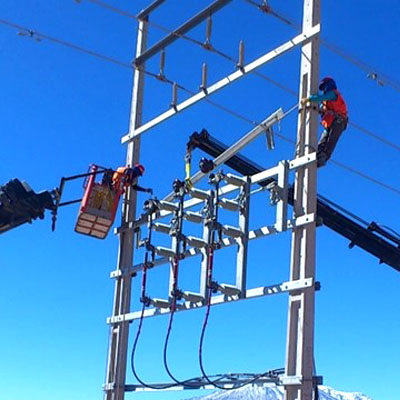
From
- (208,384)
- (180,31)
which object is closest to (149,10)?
(180,31)

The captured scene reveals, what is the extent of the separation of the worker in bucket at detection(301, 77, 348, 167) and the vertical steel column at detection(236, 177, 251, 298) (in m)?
0.97

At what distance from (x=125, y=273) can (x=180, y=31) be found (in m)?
3.44

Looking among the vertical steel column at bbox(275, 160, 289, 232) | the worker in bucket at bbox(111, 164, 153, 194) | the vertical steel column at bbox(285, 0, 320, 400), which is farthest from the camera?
the worker in bucket at bbox(111, 164, 153, 194)

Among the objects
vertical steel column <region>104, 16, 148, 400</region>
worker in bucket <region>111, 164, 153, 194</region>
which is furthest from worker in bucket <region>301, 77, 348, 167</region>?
vertical steel column <region>104, 16, 148, 400</region>

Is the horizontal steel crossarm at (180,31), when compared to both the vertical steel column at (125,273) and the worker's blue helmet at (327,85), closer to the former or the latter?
the vertical steel column at (125,273)

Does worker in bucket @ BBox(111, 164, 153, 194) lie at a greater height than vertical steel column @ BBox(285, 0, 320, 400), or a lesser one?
greater

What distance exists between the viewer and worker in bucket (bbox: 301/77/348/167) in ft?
30.7

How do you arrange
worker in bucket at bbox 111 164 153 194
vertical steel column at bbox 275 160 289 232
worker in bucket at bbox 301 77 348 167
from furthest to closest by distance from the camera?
worker in bucket at bbox 111 164 153 194, worker in bucket at bbox 301 77 348 167, vertical steel column at bbox 275 160 289 232

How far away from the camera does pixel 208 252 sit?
9.82 meters

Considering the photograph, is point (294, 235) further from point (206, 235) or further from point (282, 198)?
point (206, 235)

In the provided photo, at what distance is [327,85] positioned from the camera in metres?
9.37

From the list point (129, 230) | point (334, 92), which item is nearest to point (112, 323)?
point (129, 230)

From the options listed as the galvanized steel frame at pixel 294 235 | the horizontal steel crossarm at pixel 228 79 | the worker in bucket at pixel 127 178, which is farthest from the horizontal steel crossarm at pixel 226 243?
the horizontal steel crossarm at pixel 228 79

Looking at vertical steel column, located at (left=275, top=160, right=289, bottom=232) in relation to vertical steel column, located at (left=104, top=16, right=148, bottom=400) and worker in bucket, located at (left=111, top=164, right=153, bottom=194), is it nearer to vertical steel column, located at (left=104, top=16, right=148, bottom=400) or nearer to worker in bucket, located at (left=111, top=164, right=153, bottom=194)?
worker in bucket, located at (left=111, top=164, right=153, bottom=194)
